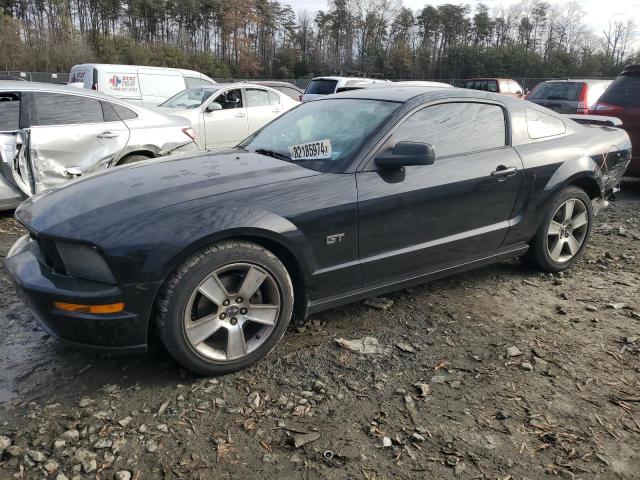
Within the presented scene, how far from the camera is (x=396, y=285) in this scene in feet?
11.0

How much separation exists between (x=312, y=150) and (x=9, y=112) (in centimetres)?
397

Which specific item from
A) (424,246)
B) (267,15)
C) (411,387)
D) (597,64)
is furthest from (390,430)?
(267,15)

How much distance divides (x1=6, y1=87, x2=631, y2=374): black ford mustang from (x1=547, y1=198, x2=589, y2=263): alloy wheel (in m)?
0.01

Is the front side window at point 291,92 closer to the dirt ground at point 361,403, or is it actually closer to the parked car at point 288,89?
the parked car at point 288,89

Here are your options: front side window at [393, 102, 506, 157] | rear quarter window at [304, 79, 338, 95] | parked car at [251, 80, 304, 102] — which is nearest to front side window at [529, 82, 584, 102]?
rear quarter window at [304, 79, 338, 95]

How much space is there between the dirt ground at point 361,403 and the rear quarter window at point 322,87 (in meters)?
13.4

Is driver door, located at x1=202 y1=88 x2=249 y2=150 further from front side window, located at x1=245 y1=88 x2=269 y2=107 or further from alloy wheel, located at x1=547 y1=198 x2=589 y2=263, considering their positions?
alloy wheel, located at x1=547 y1=198 x2=589 y2=263

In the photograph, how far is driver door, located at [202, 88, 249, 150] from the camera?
948 cm

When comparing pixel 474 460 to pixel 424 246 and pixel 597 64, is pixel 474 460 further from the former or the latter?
pixel 597 64

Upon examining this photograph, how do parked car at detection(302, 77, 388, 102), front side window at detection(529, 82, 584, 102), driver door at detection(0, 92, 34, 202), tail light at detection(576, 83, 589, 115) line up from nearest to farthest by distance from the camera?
1. driver door at detection(0, 92, 34, 202)
2. tail light at detection(576, 83, 589, 115)
3. front side window at detection(529, 82, 584, 102)
4. parked car at detection(302, 77, 388, 102)

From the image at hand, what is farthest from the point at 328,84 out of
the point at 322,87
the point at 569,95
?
the point at 569,95

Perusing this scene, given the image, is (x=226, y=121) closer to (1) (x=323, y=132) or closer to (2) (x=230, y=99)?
(2) (x=230, y=99)

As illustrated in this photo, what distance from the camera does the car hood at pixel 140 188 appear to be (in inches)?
105

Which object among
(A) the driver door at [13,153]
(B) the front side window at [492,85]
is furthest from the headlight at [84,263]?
(B) the front side window at [492,85]
